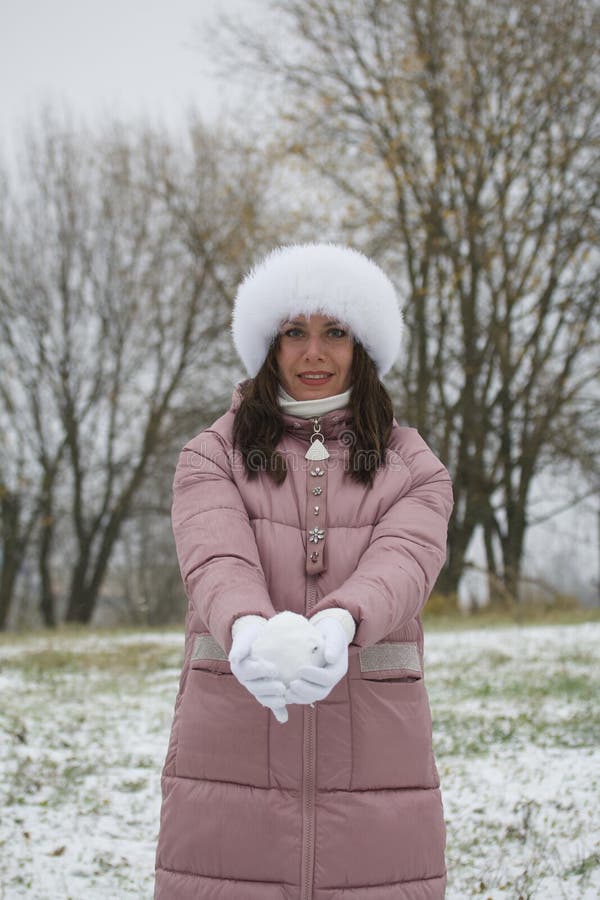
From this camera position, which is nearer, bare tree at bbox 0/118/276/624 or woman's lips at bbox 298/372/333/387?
woman's lips at bbox 298/372/333/387

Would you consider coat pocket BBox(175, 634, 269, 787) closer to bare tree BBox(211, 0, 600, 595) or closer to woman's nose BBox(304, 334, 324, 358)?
woman's nose BBox(304, 334, 324, 358)

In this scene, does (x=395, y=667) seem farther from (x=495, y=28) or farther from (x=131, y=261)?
(x=131, y=261)

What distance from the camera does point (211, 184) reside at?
19172 millimetres

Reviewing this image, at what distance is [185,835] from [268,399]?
101cm

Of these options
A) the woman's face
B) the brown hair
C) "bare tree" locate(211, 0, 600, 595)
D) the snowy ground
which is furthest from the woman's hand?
"bare tree" locate(211, 0, 600, 595)

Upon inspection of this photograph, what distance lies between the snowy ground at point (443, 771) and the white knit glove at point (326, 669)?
222 centimetres

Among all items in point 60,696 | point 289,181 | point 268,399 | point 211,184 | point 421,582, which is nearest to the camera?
point 421,582

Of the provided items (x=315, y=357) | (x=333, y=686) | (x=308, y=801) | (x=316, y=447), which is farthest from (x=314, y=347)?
(x=308, y=801)

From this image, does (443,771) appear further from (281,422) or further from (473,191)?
(473,191)

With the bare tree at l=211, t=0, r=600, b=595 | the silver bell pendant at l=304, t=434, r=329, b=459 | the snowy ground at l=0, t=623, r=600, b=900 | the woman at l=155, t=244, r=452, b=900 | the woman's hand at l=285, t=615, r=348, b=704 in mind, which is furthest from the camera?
the bare tree at l=211, t=0, r=600, b=595

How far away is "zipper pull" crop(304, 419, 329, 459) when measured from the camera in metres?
2.17

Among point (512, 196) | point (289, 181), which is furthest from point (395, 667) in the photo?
point (289, 181)

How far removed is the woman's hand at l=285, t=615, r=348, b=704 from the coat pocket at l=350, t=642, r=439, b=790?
321mm

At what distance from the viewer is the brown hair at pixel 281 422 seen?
2178mm
